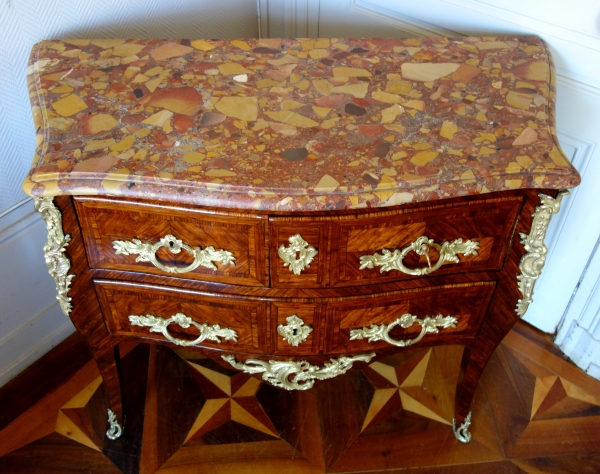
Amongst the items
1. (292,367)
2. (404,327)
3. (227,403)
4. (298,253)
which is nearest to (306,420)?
(227,403)

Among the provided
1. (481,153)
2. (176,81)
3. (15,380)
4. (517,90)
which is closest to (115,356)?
(15,380)

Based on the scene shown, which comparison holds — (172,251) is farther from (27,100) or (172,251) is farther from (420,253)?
A: (27,100)

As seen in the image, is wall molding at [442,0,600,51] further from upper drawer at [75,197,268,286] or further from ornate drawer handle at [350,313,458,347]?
upper drawer at [75,197,268,286]

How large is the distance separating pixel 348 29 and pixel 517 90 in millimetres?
513

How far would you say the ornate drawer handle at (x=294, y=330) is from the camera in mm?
947

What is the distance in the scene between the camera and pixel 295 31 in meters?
1.44

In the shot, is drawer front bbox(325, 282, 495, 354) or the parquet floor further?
the parquet floor

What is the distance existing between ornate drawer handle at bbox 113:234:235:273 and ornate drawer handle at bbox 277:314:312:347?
0.15 metres

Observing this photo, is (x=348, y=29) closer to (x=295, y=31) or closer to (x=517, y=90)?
(x=295, y=31)

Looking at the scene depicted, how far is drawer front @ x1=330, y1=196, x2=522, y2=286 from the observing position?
2.75 ft

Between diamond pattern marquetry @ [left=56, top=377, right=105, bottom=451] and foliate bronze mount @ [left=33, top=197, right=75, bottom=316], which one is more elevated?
foliate bronze mount @ [left=33, top=197, right=75, bottom=316]

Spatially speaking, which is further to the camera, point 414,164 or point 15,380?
point 15,380

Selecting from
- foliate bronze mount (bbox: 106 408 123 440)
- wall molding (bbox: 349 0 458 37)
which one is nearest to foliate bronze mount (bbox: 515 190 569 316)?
wall molding (bbox: 349 0 458 37)

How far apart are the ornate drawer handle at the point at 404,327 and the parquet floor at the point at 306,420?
37cm
